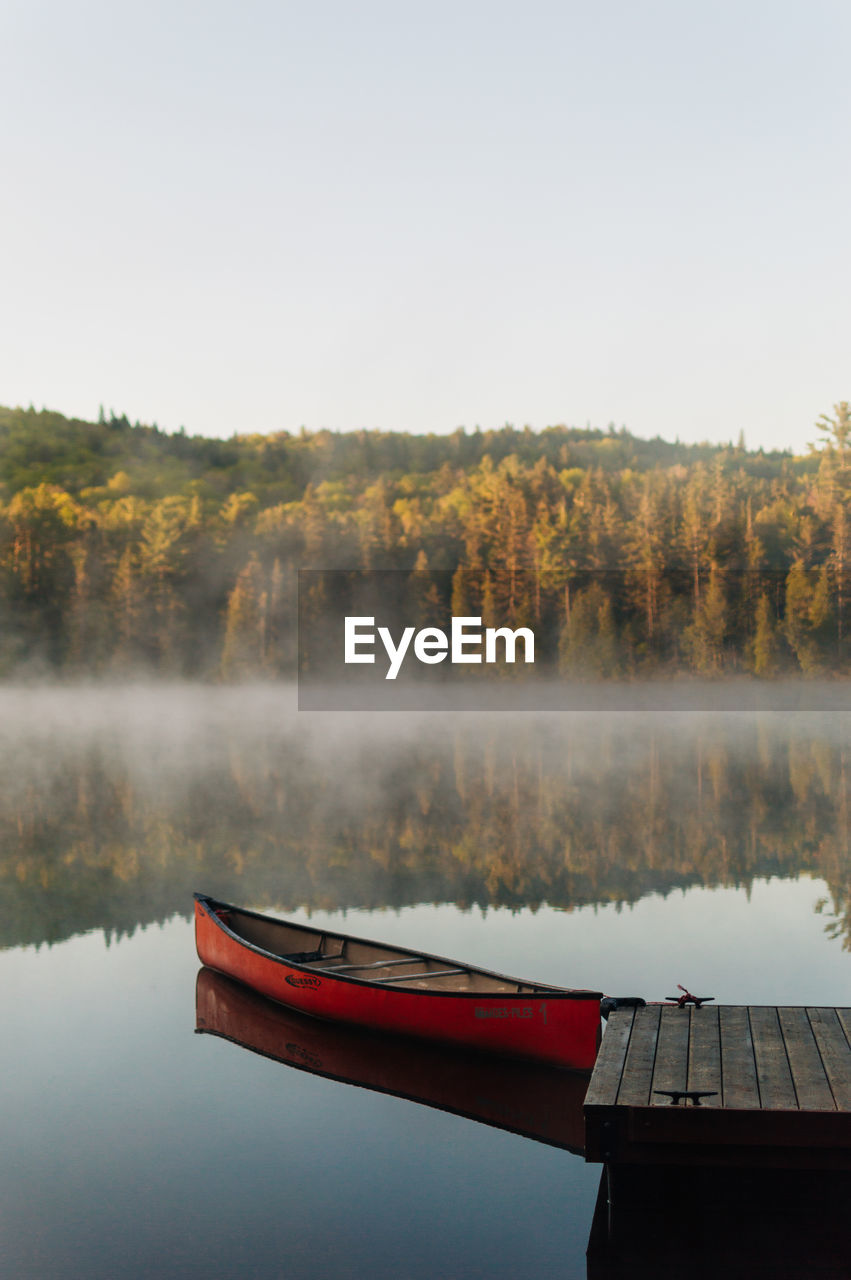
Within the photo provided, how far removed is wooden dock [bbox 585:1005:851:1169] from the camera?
309 inches

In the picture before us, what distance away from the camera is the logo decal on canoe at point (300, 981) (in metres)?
13.2

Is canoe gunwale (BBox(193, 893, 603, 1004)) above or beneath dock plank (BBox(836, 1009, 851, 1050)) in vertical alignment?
beneath

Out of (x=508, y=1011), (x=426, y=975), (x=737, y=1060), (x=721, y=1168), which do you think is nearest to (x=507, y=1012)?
(x=508, y=1011)

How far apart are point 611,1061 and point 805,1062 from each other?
145cm

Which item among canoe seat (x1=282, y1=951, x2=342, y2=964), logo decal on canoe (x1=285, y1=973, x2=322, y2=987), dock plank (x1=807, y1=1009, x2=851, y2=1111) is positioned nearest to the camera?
dock plank (x1=807, y1=1009, x2=851, y2=1111)

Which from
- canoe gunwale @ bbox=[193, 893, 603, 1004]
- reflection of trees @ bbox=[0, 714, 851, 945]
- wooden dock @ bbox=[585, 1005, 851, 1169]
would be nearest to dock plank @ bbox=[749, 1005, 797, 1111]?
wooden dock @ bbox=[585, 1005, 851, 1169]

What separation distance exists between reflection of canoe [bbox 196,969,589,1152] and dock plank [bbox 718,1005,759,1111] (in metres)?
1.60

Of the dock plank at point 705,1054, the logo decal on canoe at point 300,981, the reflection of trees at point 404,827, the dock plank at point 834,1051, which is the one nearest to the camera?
the dock plank at point 834,1051

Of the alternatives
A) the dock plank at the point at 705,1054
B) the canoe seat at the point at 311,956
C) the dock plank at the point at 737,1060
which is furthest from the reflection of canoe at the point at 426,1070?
the dock plank at the point at 737,1060

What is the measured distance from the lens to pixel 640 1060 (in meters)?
9.06

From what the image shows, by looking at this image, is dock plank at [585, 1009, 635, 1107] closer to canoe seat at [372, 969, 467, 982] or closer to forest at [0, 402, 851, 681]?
canoe seat at [372, 969, 467, 982]

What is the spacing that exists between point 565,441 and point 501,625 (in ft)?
194

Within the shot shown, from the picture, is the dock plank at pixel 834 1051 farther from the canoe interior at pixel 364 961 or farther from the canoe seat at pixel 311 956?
the canoe seat at pixel 311 956

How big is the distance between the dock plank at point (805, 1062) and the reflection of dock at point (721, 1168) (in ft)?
0.07
